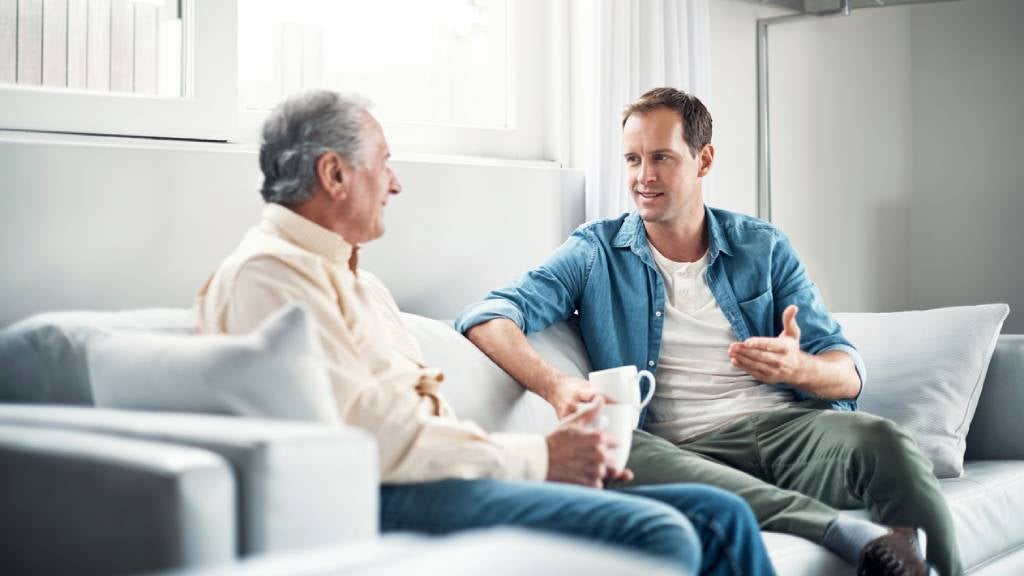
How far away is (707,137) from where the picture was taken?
2.97m

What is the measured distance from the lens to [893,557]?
6.82 ft

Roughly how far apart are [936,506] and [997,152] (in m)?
2.87

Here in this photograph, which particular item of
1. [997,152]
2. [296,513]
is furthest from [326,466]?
[997,152]

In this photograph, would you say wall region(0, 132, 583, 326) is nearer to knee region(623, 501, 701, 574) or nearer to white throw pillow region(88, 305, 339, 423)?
white throw pillow region(88, 305, 339, 423)

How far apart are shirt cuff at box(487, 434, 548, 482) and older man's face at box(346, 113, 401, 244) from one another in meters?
0.42

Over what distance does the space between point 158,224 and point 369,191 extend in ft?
2.13

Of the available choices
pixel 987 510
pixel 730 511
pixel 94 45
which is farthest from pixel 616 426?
pixel 94 45

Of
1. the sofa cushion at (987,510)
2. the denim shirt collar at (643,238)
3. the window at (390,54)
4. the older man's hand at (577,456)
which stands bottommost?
the sofa cushion at (987,510)

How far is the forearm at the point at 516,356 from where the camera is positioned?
2439mm

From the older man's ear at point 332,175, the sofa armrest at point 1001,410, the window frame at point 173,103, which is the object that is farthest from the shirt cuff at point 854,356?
the window frame at point 173,103

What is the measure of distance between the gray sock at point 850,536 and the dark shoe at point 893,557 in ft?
0.04

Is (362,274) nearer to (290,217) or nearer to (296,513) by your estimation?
(290,217)

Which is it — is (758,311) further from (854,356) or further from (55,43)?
(55,43)

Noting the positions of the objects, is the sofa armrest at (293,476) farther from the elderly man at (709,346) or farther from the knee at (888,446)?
the knee at (888,446)
